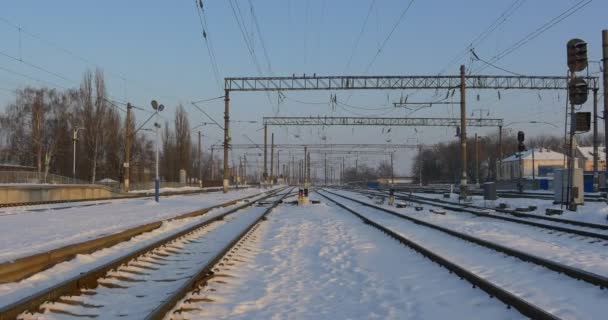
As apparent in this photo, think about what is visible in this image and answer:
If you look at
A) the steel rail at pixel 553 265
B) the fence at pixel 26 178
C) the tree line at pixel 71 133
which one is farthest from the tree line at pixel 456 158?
the steel rail at pixel 553 265

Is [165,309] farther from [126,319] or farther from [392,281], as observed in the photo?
[392,281]

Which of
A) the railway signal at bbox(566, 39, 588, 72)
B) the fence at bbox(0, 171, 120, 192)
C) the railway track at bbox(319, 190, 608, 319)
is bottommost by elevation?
the railway track at bbox(319, 190, 608, 319)

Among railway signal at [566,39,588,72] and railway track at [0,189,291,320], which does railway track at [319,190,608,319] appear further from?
railway signal at [566,39,588,72]

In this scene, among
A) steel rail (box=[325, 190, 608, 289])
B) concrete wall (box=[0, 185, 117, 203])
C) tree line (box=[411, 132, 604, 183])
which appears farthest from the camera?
tree line (box=[411, 132, 604, 183])

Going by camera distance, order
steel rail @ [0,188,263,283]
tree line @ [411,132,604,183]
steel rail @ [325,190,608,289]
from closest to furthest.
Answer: steel rail @ [325,190,608,289]
steel rail @ [0,188,263,283]
tree line @ [411,132,604,183]

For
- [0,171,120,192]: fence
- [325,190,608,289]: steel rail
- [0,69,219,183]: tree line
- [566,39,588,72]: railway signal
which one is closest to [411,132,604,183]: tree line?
[0,69,219,183]: tree line

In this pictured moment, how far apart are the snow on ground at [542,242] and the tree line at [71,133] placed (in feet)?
192

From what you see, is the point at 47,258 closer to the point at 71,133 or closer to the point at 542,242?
the point at 542,242

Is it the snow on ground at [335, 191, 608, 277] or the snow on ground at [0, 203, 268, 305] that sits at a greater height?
the snow on ground at [0, 203, 268, 305]

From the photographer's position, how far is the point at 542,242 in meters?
14.9

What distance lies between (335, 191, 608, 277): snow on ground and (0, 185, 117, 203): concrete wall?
29320 millimetres

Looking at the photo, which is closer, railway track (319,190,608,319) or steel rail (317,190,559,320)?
steel rail (317,190,559,320)

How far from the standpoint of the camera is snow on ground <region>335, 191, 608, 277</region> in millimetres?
11488

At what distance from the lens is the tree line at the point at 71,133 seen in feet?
238
